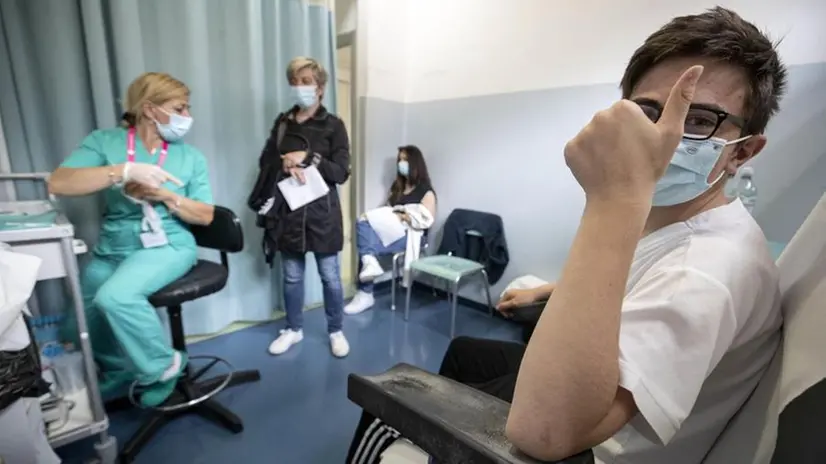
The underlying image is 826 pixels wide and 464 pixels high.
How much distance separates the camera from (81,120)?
5.16ft

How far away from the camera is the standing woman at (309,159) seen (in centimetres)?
179

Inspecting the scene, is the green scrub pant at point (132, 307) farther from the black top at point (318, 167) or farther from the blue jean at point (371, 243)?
the blue jean at point (371, 243)

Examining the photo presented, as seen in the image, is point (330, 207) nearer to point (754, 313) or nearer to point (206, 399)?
point (206, 399)

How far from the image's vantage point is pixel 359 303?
8.39 feet

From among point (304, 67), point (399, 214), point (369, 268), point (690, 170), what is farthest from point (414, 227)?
point (690, 170)

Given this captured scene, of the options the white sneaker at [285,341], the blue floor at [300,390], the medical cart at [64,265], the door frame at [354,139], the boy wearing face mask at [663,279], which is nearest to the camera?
the boy wearing face mask at [663,279]

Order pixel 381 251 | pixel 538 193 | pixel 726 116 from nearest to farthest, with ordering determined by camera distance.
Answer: pixel 726 116
pixel 538 193
pixel 381 251

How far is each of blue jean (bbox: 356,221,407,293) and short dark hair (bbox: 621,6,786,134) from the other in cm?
198

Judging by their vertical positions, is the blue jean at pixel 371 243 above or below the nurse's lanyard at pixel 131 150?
below

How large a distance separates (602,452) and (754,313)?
310 millimetres

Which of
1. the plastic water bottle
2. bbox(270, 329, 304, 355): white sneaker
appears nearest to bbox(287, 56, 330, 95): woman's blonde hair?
bbox(270, 329, 304, 355): white sneaker

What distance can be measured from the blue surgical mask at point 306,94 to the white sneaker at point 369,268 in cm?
106

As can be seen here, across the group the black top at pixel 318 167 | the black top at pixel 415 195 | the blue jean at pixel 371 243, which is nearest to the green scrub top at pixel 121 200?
the black top at pixel 318 167

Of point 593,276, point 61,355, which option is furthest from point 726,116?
point 61,355
